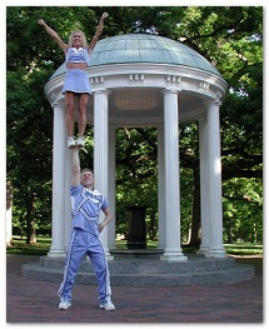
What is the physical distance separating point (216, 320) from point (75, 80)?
441 centimetres

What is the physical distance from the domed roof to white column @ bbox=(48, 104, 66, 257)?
6.04ft

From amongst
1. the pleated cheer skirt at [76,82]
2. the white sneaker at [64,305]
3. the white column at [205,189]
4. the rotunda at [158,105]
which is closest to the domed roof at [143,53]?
the rotunda at [158,105]

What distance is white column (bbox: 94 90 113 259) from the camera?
13.8 metres

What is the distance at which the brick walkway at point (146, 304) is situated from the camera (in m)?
7.68

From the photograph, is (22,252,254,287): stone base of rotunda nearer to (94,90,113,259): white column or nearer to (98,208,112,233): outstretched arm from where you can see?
(94,90,113,259): white column

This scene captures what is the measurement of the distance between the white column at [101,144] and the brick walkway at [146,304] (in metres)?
3.05

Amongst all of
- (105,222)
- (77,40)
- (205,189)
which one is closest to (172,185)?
(205,189)

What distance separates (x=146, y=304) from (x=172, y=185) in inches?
202

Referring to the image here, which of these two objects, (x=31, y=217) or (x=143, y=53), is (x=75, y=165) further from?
(x=31, y=217)

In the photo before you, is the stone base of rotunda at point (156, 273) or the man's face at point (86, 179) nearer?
the man's face at point (86, 179)

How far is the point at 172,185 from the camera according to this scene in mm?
13836

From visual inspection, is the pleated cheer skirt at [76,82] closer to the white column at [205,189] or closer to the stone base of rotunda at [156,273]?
the stone base of rotunda at [156,273]

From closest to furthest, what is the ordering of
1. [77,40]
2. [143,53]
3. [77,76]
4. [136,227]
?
[77,76] < [77,40] < [143,53] < [136,227]

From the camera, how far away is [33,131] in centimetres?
2117
